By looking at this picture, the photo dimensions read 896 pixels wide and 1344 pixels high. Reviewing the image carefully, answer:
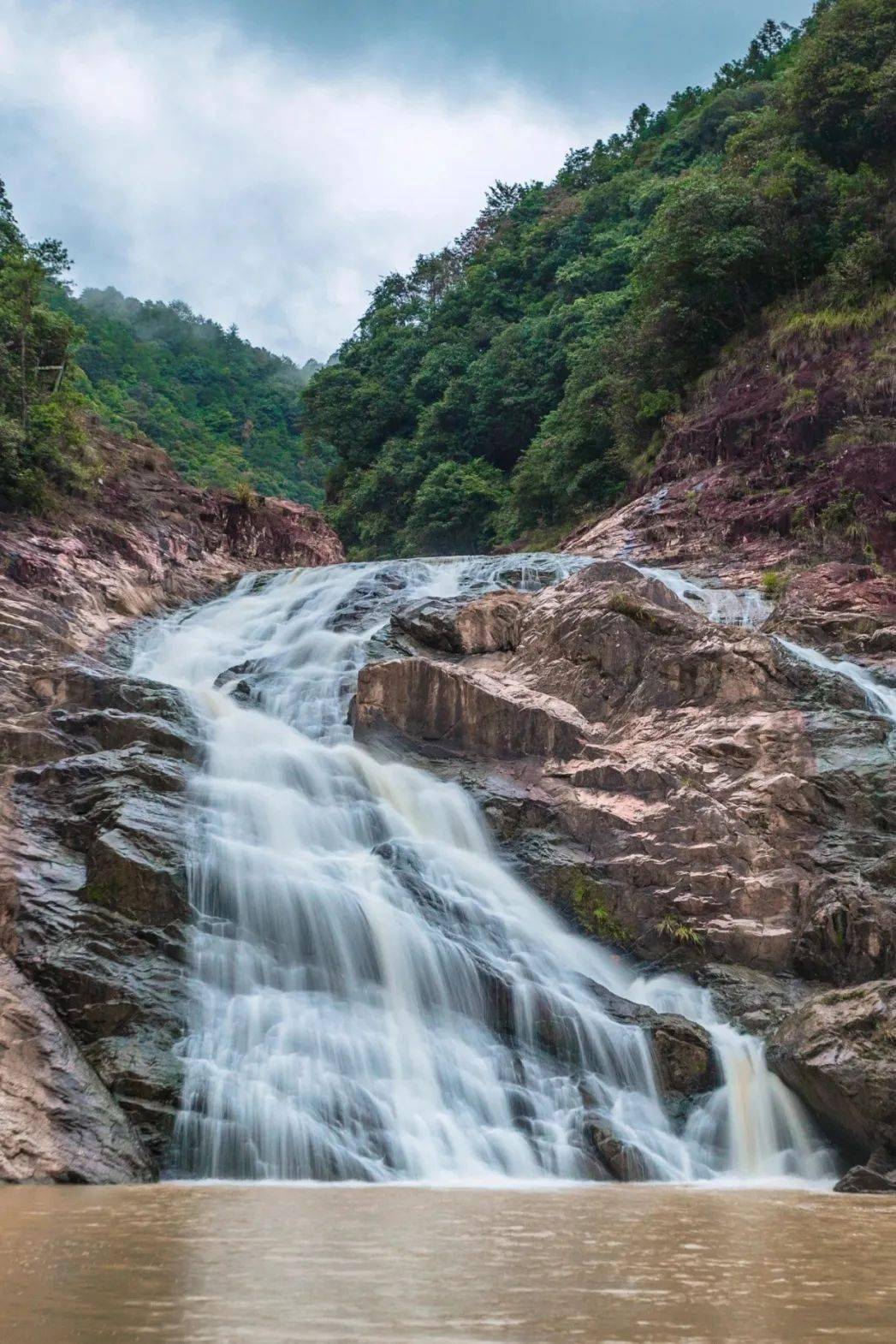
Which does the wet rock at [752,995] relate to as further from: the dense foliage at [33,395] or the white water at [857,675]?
the dense foliage at [33,395]

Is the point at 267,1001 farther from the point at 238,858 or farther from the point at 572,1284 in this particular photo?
the point at 572,1284

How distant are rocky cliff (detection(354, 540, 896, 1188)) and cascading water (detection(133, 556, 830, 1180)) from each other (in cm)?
63

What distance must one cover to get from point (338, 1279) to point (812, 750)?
1199 cm

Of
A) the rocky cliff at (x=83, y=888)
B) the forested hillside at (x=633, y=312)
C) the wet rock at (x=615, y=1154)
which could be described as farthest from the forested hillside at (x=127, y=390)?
the wet rock at (x=615, y=1154)

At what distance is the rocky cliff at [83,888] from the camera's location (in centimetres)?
935

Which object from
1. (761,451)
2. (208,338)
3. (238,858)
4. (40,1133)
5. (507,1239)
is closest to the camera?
(507,1239)

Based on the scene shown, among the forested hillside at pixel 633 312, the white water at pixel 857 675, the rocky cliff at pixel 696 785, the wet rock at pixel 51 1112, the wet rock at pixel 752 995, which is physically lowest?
A: the wet rock at pixel 51 1112

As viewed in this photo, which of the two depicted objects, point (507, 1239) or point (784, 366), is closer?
point (507, 1239)

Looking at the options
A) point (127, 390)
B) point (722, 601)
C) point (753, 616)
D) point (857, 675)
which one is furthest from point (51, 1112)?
point (127, 390)

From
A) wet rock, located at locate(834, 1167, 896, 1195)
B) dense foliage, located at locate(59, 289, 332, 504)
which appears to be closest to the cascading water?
wet rock, located at locate(834, 1167, 896, 1195)

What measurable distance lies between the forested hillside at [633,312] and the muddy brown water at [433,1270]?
66.1ft

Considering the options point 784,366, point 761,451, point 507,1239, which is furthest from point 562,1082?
point 784,366

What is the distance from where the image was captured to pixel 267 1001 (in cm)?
1111

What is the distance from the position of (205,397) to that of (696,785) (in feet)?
218
